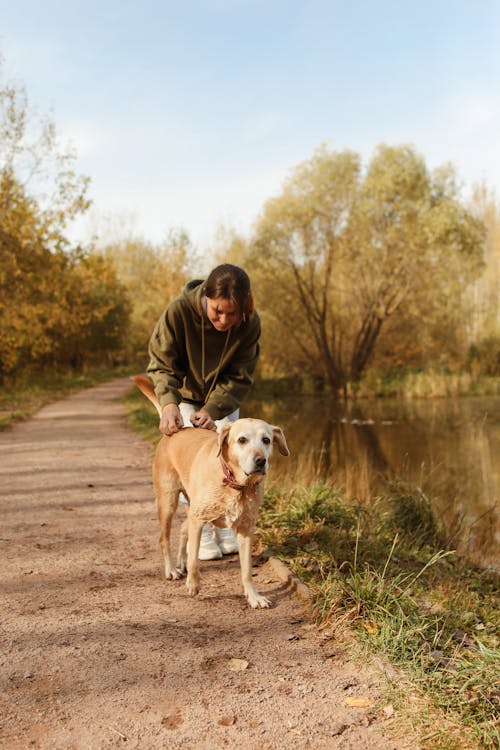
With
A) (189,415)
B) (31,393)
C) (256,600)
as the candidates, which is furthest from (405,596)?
(31,393)

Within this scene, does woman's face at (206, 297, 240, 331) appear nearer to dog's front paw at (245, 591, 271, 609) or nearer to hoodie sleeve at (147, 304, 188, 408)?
hoodie sleeve at (147, 304, 188, 408)

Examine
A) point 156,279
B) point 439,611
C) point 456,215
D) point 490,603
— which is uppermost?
point 456,215

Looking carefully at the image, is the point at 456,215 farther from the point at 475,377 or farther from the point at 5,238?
the point at 5,238

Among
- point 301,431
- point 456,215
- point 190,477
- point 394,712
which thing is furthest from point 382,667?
point 456,215

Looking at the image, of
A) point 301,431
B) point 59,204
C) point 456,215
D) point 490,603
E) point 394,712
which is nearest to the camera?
point 394,712

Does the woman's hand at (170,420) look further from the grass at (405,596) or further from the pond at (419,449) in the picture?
the pond at (419,449)

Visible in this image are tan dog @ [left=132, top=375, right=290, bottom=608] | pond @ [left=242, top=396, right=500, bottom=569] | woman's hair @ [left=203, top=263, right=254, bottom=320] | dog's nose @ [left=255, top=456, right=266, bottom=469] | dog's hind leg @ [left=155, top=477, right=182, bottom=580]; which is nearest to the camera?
dog's nose @ [left=255, top=456, right=266, bottom=469]

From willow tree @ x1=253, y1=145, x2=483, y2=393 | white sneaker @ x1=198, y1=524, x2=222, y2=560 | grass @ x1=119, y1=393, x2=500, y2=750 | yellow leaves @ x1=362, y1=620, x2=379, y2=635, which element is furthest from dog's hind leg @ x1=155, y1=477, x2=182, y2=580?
willow tree @ x1=253, y1=145, x2=483, y2=393

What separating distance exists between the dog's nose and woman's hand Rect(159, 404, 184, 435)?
44.5 inches

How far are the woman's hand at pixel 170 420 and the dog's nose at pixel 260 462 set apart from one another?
113 cm

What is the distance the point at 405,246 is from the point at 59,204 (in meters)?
15.0

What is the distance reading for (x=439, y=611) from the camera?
411 centimetres

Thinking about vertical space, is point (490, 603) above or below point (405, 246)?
below

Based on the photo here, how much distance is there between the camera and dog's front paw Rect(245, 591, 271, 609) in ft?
13.4
